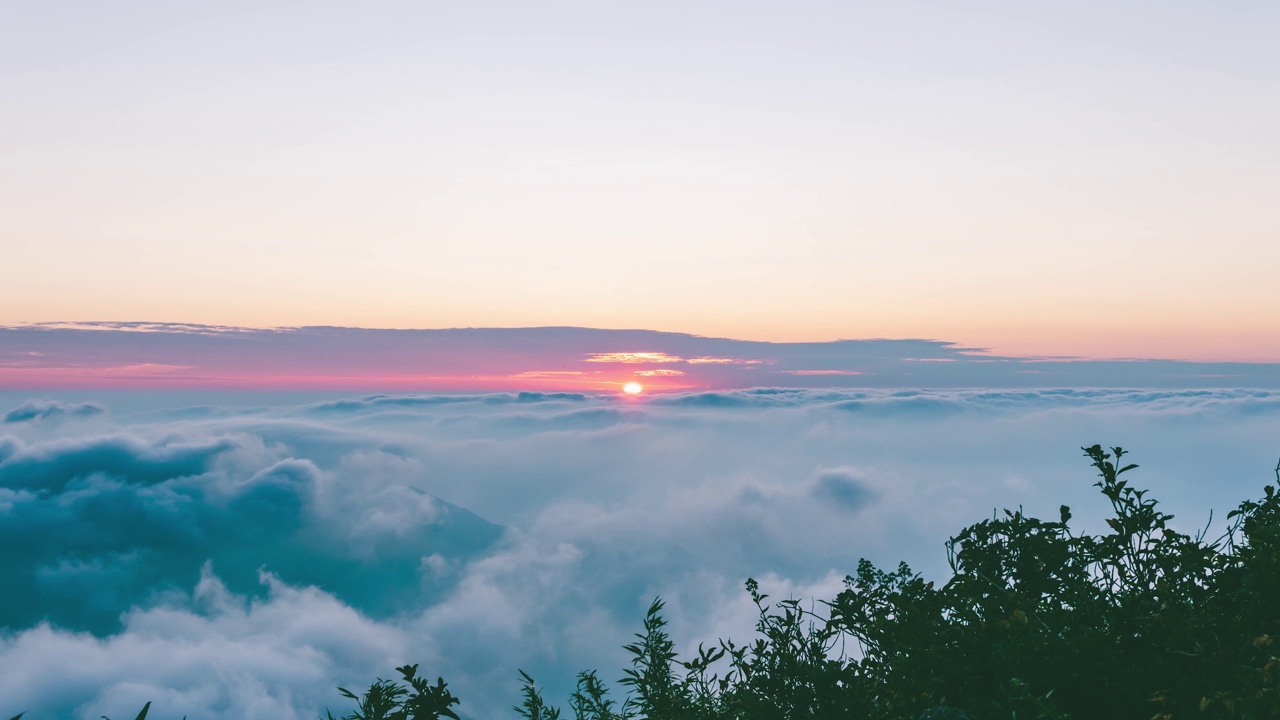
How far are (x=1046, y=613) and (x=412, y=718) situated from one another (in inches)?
217

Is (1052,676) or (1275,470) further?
(1275,470)

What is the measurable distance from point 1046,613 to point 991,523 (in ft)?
5.49

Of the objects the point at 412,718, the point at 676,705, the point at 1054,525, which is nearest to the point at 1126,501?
the point at 1054,525

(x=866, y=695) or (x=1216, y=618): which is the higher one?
(x=1216, y=618)

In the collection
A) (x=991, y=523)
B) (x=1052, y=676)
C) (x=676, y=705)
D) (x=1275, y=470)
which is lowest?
(x=676, y=705)

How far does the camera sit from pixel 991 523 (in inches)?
333

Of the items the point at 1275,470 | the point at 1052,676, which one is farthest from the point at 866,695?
the point at 1275,470

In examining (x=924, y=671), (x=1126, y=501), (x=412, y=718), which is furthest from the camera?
(x=1126, y=501)

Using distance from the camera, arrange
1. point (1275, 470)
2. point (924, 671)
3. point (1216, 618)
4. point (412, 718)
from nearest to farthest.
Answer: point (412, 718)
point (924, 671)
point (1216, 618)
point (1275, 470)

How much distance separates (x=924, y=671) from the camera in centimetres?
636

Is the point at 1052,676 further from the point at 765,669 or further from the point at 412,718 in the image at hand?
the point at 412,718

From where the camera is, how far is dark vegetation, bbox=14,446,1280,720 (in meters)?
5.74

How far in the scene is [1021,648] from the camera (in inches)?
236

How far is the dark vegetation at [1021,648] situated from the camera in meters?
5.74
